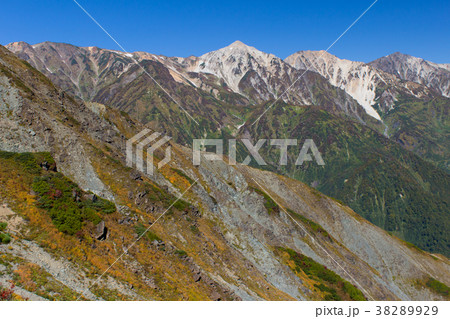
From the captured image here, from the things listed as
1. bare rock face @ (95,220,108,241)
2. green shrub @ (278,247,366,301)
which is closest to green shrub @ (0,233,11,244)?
bare rock face @ (95,220,108,241)

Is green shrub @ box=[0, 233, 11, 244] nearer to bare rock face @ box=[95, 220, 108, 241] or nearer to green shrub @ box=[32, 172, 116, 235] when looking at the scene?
Answer: green shrub @ box=[32, 172, 116, 235]

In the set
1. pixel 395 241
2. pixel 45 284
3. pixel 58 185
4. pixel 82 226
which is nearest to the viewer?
pixel 45 284

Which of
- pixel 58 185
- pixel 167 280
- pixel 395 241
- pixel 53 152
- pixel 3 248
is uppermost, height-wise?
pixel 53 152

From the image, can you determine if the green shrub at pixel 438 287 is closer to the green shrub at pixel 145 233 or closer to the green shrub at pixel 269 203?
the green shrub at pixel 269 203

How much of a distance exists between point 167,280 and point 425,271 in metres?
122

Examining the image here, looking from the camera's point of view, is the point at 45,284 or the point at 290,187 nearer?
the point at 45,284

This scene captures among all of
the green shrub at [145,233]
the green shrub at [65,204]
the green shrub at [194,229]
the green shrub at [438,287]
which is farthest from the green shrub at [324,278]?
the green shrub at [438,287]

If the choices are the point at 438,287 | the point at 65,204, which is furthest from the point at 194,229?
the point at 438,287

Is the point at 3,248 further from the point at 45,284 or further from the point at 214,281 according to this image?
the point at 214,281

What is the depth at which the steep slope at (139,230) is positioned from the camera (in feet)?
76.8

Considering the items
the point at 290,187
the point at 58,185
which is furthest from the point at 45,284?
the point at 290,187

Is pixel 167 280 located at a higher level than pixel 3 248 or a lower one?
lower

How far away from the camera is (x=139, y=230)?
33.0 metres

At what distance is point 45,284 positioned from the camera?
63.7ft
